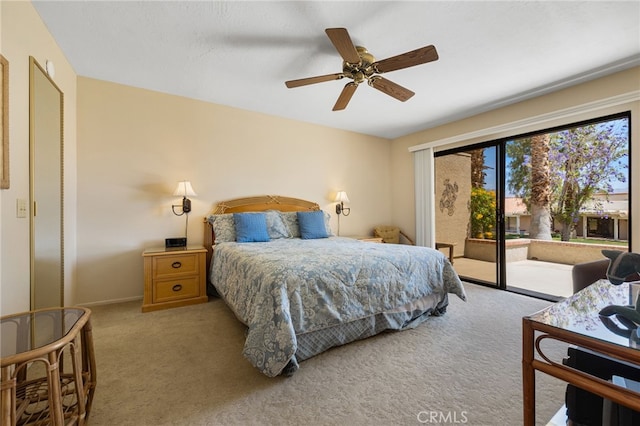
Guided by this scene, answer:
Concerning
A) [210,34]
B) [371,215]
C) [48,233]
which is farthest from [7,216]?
[371,215]

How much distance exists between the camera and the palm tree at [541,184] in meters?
4.21

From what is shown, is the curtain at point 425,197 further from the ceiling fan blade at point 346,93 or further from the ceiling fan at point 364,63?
the ceiling fan blade at point 346,93

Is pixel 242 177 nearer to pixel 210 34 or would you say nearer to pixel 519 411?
pixel 210 34

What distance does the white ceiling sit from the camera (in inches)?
78.0

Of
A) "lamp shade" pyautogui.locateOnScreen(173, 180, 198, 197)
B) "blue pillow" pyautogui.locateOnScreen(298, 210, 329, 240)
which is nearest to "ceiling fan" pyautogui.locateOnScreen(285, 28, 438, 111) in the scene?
"blue pillow" pyautogui.locateOnScreen(298, 210, 329, 240)

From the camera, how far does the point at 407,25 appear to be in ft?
7.04

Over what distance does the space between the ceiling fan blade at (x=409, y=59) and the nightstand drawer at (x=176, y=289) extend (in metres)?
2.93

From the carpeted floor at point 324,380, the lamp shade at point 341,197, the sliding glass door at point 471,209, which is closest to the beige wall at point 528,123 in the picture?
the sliding glass door at point 471,209

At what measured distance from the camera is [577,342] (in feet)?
3.03

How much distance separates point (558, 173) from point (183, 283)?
5.62m

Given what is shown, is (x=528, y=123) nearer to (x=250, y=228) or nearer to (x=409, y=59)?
(x=409, y=59)

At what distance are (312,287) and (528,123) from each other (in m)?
3.48

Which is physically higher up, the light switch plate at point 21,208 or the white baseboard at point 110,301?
the light switch plate at point 21,208

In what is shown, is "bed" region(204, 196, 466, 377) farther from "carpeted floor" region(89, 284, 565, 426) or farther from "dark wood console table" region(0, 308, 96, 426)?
"dark wood console table" region(0, 308, 96, 426)
